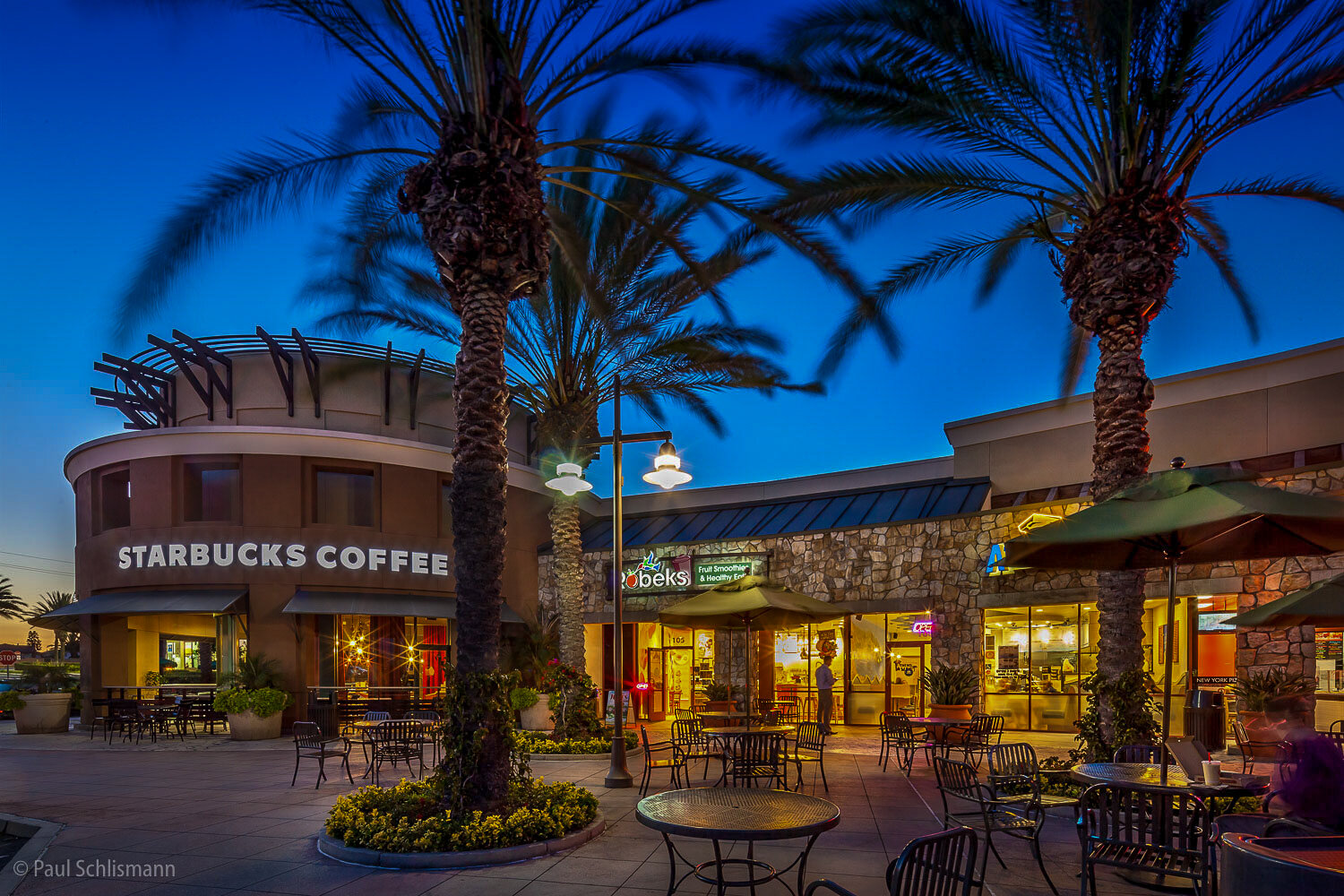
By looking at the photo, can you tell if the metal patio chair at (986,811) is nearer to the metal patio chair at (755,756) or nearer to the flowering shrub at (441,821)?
the metal patio chair at (755,756)

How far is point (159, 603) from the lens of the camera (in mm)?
20891

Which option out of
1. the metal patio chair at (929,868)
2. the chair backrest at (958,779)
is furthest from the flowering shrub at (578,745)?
the metal patio chair at (929,868)

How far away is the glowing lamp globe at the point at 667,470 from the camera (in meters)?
11.8

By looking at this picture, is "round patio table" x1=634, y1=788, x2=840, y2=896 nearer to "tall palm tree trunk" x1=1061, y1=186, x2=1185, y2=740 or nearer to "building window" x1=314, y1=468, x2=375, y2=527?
"tall palm tree trunk" x1=1061, y1=186, x2=1185, y2=740

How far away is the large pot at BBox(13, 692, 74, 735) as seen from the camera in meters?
21.6

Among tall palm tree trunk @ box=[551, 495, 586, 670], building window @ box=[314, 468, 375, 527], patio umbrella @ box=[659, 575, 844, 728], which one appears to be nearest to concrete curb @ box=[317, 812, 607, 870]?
patio umbrella @ box=[659, 575, 844, 728]

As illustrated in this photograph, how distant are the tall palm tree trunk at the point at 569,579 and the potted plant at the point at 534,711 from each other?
2.57m

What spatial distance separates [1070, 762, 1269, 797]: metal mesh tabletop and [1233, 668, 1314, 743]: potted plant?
28.6 feet

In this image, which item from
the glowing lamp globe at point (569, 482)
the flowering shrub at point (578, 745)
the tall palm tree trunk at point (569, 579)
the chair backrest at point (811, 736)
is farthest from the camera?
the tall palm tree trunk at point (569, 579)

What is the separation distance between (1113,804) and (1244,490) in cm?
241

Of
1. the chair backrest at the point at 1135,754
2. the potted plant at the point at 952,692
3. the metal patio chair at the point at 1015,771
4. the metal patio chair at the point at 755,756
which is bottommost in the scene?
the potted plant at the point at 952,692

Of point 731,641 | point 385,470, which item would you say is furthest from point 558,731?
point 385,470

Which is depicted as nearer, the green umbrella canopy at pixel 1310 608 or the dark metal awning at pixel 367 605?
the green umbrella canopy at pixel 1310 608

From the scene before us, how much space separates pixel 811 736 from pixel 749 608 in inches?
76.9
